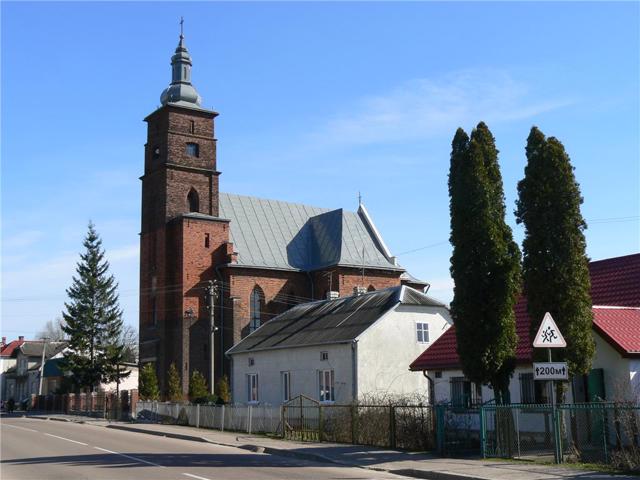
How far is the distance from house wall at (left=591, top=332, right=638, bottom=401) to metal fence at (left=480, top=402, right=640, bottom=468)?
5.15ft

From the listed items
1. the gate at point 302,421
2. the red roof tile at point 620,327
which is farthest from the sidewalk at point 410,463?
the red roof tile at point 620,327

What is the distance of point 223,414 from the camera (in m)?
31.6

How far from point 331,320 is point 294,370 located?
9.77ft

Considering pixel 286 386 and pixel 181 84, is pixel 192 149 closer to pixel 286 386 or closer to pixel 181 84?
pixel 181 84

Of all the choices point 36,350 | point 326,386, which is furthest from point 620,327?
point 36,350

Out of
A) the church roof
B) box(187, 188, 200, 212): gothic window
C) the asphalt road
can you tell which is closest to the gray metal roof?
the asphalt road

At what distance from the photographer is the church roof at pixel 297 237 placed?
56.8 m

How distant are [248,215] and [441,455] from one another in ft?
140

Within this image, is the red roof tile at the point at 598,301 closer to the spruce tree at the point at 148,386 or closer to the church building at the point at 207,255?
the church building at the point at 207,255

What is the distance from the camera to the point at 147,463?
17328mm

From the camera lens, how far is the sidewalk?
48.9 feet

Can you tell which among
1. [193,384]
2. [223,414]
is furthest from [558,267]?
[193,384]

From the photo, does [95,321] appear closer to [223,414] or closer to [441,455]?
[223,414]

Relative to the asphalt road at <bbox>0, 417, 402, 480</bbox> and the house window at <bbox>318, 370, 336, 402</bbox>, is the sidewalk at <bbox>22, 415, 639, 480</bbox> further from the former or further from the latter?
the house window at <bbox>318, 370, 336, 402</bbox>
